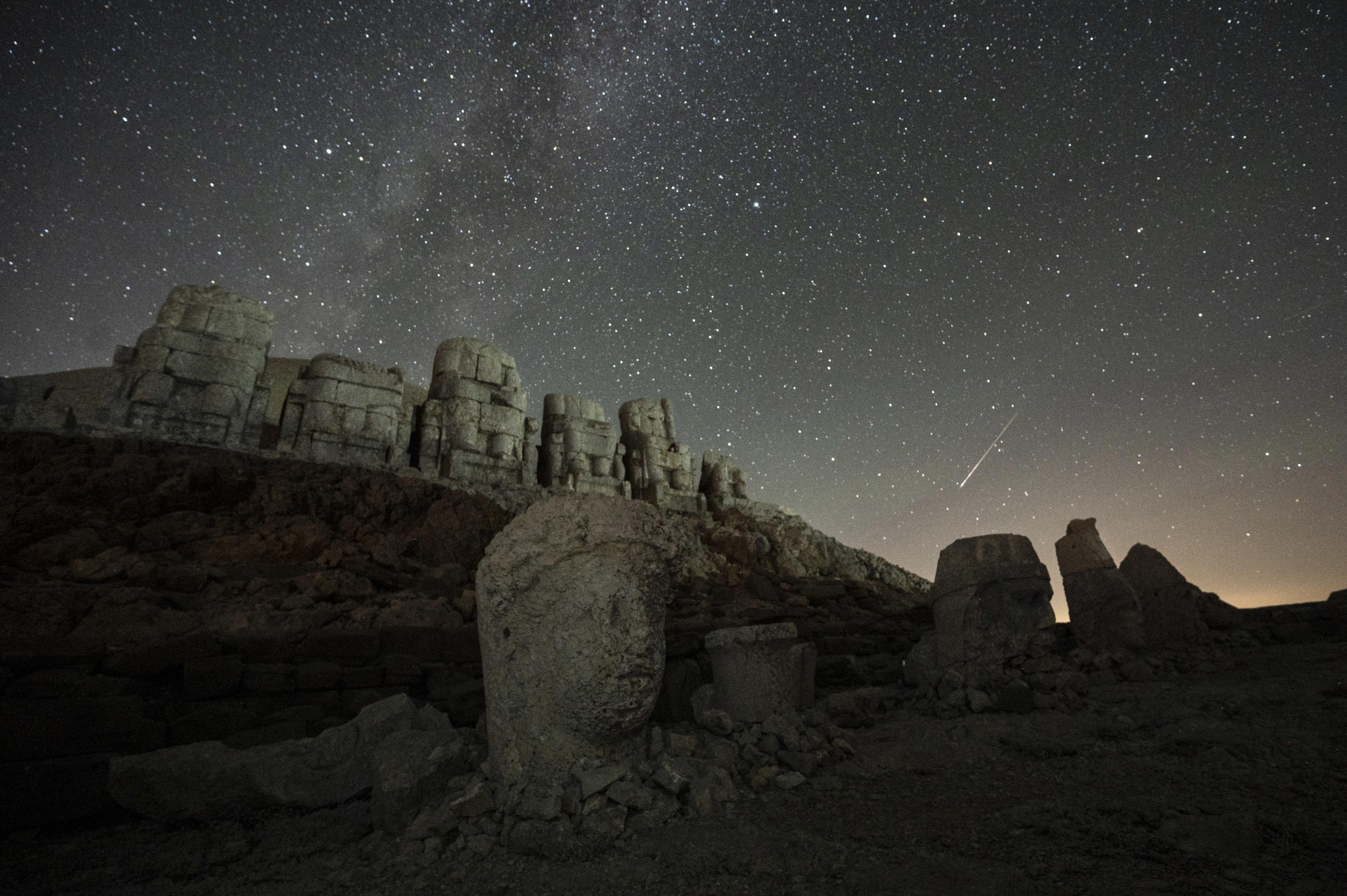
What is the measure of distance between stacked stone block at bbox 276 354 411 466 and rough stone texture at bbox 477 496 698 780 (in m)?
11.6

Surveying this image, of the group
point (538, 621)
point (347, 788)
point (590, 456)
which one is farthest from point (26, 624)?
point (590, 456)

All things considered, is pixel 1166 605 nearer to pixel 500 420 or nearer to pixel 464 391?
pixel 500 420

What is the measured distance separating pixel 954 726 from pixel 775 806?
220cm

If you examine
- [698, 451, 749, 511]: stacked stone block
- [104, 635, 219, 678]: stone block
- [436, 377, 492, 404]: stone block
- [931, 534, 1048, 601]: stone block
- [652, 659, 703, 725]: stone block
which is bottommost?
[652, 659, 703, 725]: stone block

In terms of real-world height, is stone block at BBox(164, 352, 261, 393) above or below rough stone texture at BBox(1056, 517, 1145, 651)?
above

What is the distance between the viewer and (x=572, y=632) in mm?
3877

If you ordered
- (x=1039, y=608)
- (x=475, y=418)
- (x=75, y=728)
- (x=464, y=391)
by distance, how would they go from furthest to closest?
(x=464, y=391), (x=475, y=418), (x=1039, y=608), (x=75, y=728)

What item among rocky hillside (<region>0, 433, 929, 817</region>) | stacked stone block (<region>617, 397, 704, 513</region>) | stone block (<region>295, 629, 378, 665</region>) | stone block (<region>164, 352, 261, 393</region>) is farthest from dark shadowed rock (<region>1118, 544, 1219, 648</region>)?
stone block (<region>164, 352, 261, 393</region>)

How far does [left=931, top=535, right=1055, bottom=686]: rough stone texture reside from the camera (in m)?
6.35

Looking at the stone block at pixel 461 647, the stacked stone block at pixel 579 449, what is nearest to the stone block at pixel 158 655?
the stone block at pixel 461 647

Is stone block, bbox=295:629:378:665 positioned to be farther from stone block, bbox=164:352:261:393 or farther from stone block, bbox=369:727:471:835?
stone block, bbox=164:352:261:393

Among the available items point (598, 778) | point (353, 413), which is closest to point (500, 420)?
point (353, 413)

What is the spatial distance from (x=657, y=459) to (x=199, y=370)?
11.9 meters

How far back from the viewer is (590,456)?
18.8 meters
